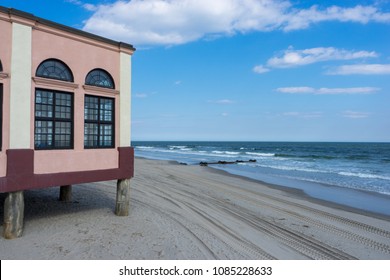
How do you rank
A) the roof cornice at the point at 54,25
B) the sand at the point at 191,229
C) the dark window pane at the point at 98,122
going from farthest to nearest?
the dark window pane at the point at 98,122 → the roof cornice at the point at 54,25 → the sand at the point at 191,229

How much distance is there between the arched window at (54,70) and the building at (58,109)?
3 cm

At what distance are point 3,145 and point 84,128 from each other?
2419mm

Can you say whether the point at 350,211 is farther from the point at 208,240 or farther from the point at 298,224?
the point at 208,240

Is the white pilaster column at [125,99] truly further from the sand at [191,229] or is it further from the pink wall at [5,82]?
the pink wall at [5,82]

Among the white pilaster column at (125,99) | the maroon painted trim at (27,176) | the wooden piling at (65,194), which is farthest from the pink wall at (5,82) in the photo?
the wooden piling at (65,194)

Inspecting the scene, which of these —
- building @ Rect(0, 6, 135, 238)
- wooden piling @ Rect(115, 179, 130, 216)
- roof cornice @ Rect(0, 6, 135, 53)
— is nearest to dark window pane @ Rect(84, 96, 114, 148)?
building @ Rect(0, 6, 135, 238)

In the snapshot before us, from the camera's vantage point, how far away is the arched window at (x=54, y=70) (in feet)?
29.2

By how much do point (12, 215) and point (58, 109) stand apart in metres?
3.32

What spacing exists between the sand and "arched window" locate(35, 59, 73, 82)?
474 centimetres

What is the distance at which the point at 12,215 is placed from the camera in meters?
8.43

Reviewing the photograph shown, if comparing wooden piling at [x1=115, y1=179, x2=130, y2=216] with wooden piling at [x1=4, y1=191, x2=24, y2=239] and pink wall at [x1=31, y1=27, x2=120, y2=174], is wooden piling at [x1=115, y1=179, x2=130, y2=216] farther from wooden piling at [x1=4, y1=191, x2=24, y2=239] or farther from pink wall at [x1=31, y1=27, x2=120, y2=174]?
wooden piling at [x1=4, y1=191, x2=24, y2=239]

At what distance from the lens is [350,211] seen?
14.1 m

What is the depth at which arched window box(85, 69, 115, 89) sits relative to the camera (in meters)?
10.0

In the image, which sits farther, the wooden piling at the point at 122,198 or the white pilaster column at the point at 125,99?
the wooden piling at the point at 122,198
